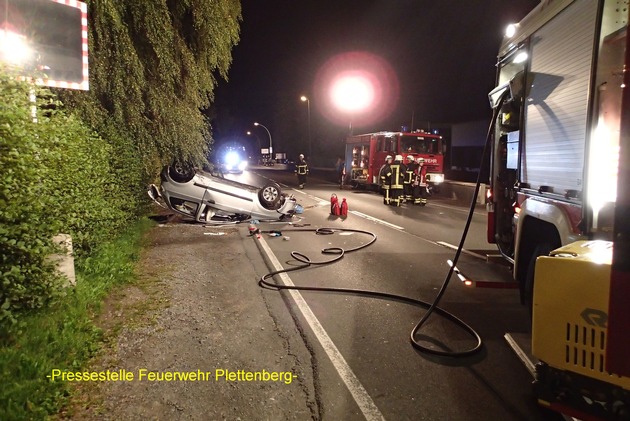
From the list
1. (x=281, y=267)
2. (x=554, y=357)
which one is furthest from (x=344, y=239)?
(x=554, y=357)

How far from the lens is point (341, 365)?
402 cm

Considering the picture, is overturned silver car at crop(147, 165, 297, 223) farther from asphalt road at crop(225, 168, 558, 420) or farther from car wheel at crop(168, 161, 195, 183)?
asphalt road at crop(225, 168, 558, 420)

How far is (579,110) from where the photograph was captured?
3900 mm

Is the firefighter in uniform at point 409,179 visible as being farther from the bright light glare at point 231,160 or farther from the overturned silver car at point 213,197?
the bright light glare at point 231,160

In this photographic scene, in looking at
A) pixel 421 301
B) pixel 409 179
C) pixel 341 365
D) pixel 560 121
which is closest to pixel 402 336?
pixel 341 365

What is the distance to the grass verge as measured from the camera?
301 cm

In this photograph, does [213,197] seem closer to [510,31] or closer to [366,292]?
[366,292]

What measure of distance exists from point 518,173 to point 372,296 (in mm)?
2321

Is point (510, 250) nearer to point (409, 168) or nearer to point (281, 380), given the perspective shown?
point (281, 380)

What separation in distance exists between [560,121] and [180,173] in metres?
8.63

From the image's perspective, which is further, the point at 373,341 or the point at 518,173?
the point at 518,173

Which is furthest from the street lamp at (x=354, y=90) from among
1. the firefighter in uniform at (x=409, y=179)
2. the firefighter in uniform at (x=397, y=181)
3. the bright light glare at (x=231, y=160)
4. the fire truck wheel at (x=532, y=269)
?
the fire truck wheel at (x=532, y=269)

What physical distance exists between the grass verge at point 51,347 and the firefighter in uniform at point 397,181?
12.1 metres

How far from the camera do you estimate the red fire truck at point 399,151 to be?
70.8 ft
